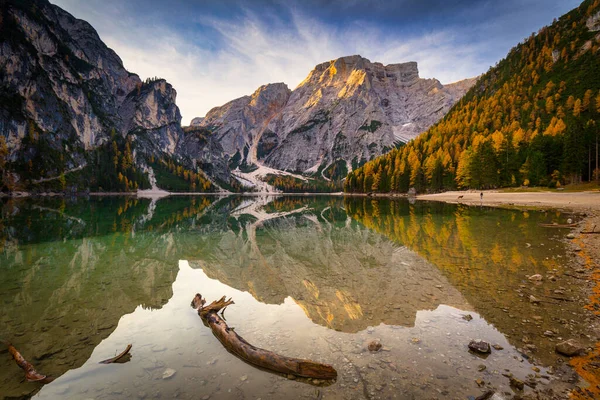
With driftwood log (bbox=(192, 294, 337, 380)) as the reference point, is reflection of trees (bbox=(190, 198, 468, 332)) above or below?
below

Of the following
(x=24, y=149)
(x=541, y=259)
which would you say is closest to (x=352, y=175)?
(x=541, y=259)

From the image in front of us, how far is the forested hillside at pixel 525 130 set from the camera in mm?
71562

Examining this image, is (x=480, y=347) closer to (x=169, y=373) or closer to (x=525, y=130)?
(x=169, y=373)

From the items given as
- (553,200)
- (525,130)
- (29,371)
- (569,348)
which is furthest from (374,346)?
(525,130)

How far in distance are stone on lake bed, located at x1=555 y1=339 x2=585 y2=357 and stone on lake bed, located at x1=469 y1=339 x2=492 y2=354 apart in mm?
1426

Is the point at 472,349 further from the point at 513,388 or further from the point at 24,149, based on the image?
the point at 24,149

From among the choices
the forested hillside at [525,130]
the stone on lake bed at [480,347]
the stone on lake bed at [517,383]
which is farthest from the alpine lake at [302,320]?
the forested hillside at [525,130]

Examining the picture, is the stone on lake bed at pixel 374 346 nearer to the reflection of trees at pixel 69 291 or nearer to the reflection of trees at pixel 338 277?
the reflection of trees at pixel 338 277

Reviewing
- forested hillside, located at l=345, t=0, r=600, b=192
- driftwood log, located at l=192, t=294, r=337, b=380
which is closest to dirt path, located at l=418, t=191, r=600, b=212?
forested hillside, located at l=345, t=0, r=600, b=192

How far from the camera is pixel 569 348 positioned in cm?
619

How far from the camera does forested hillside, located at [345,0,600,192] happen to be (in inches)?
2817

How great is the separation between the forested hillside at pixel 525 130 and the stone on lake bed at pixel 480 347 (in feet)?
281

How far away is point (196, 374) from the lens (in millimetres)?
6297

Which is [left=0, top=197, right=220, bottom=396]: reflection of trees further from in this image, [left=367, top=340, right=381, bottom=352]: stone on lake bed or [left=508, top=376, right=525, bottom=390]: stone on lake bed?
[left=508, top=376, right=525, bottom=390]: stone on lake bed
